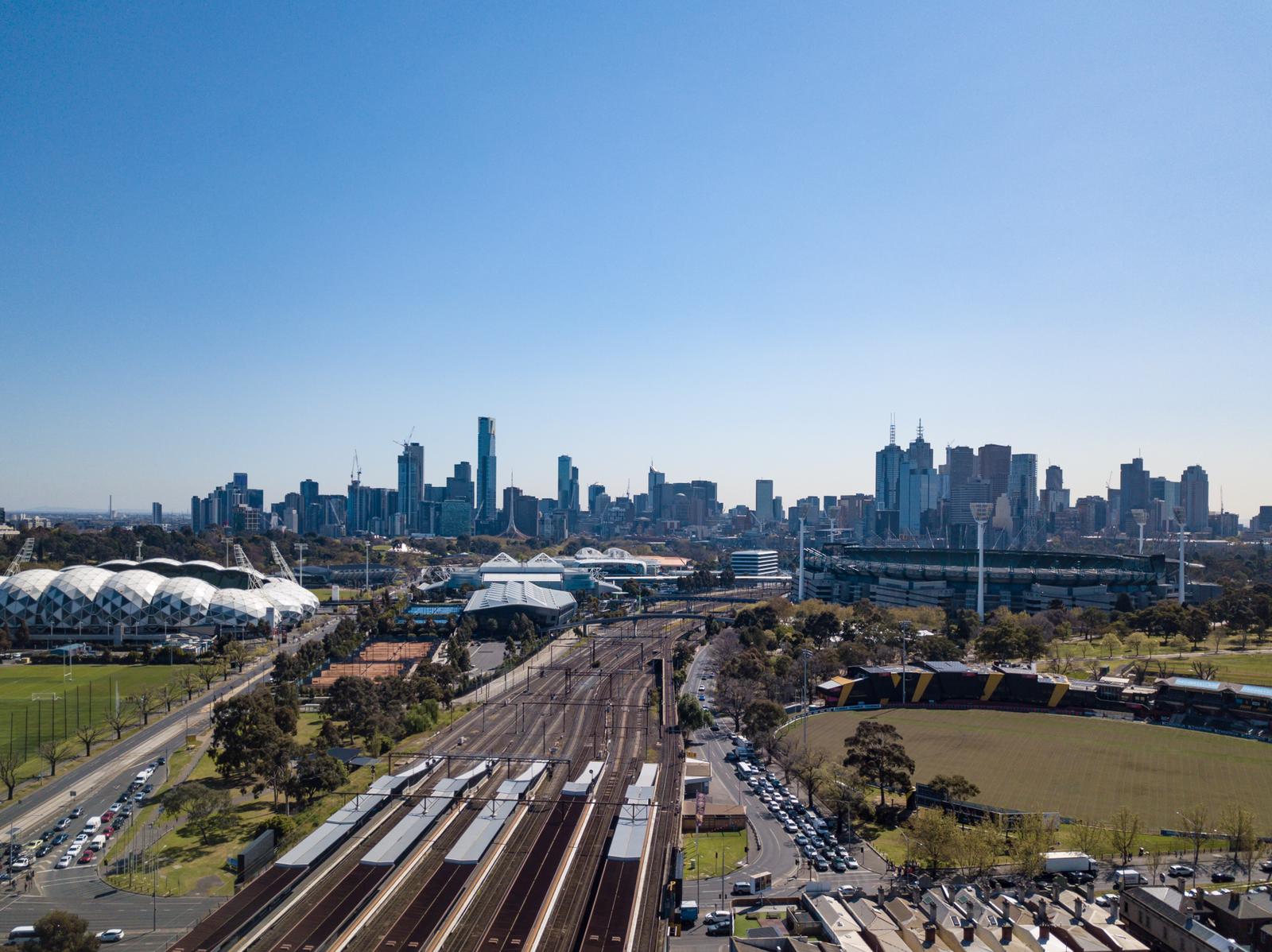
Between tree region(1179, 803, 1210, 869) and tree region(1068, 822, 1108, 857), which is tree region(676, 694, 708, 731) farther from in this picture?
tree region(1179, 803, 1210, 869)

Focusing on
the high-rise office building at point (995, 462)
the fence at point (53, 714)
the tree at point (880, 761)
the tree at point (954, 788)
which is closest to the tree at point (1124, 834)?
the tree at point (954, 788)

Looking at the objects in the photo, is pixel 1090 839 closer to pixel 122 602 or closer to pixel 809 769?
pixel 809 769

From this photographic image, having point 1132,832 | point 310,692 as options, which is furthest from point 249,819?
point 1132,832

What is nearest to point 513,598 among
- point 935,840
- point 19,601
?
point 19,601

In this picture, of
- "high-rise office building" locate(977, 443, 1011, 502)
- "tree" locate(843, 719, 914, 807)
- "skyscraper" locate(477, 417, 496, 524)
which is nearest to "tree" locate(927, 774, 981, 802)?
"tree" locate(843, 719, 914, 807)

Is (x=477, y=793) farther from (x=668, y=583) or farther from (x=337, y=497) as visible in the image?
(x=337, y=497)

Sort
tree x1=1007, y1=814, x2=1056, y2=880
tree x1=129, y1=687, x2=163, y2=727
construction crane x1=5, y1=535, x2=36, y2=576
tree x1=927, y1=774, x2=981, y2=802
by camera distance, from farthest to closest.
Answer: construction crane x1=5, y1=535, x2=36, y2=576, tree x1=129, y1=687, x2=163, y2=727, tree x1=927, y1=774, x2=981, y2=802, tree x1=1007, y1=814, x2=1056, y2=880

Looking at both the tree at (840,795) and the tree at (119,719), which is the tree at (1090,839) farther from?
the tree at (119,719)
